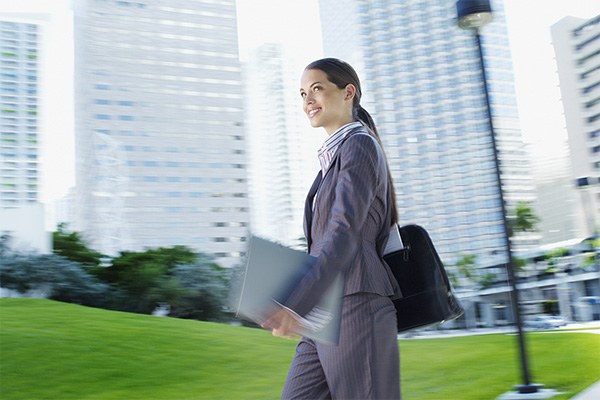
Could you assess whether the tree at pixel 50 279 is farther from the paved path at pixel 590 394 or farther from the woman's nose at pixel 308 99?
the woman's nose at pixel 308 99

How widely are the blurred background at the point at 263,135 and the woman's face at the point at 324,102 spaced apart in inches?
40.9

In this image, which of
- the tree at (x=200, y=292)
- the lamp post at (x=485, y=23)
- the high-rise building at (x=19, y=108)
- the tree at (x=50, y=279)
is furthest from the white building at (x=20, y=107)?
the lamp post at (x=485, y=23)

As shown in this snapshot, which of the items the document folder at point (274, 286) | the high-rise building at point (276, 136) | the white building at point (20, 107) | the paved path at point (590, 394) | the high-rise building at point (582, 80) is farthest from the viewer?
the high-rise building at point (582, 80)

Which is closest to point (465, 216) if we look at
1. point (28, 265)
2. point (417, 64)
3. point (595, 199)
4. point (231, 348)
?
point (417, 64)

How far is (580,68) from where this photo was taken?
45219mm

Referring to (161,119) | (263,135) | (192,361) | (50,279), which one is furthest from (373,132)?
(161,119)

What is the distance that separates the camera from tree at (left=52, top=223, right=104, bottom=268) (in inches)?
490

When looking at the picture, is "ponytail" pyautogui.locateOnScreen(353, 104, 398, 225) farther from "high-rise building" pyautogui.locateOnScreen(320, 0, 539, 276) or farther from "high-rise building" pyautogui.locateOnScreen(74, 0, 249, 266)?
"high-rise building" pyautogui.locateOnScreen(74, 0, 249, 266)

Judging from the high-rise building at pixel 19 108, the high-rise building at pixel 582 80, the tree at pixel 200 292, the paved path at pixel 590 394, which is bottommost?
the paved path at pixel 590 394

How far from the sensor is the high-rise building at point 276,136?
75.0 ft

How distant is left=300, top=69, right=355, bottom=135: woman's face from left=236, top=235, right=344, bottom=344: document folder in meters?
0.27

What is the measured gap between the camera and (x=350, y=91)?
2.92 feet

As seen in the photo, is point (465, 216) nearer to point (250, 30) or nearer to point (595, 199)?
point (250, 30)

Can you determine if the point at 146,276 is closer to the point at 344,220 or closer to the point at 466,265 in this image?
the point at 344,220
